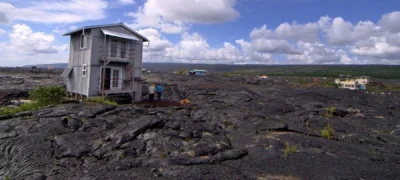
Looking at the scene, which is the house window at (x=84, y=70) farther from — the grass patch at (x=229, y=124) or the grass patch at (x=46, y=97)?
the grass patch at (x=229, y=124)

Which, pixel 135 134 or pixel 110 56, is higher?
pixel 110 56

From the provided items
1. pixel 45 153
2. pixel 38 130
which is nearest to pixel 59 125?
pixel 38 130

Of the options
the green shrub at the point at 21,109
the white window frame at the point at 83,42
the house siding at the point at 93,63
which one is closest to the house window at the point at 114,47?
the house siding at the point at 93,63

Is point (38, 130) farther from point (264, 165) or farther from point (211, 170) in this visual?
point (264, 165)

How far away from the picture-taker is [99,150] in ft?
36.3

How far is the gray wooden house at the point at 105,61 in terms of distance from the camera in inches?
824

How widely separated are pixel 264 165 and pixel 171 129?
5.32 meters

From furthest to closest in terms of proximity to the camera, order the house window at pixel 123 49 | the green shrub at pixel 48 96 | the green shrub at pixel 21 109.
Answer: the house window at pixel 123 49 < the green shrub at pixel 48 96 < the green shrub at pixel 21 109

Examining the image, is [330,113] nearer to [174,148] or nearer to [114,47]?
[174,148]

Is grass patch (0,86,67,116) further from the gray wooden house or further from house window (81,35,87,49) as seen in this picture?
house window (81,35,87,49)

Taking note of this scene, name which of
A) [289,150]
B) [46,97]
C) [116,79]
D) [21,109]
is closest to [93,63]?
[116,79]

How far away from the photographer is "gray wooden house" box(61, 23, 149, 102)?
824 inches

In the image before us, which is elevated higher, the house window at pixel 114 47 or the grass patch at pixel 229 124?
the house window at pixel 114 47

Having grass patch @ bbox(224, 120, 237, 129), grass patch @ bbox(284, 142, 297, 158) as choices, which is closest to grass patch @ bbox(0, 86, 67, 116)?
grass patch @ bbox(224, 120, 237, 129)
